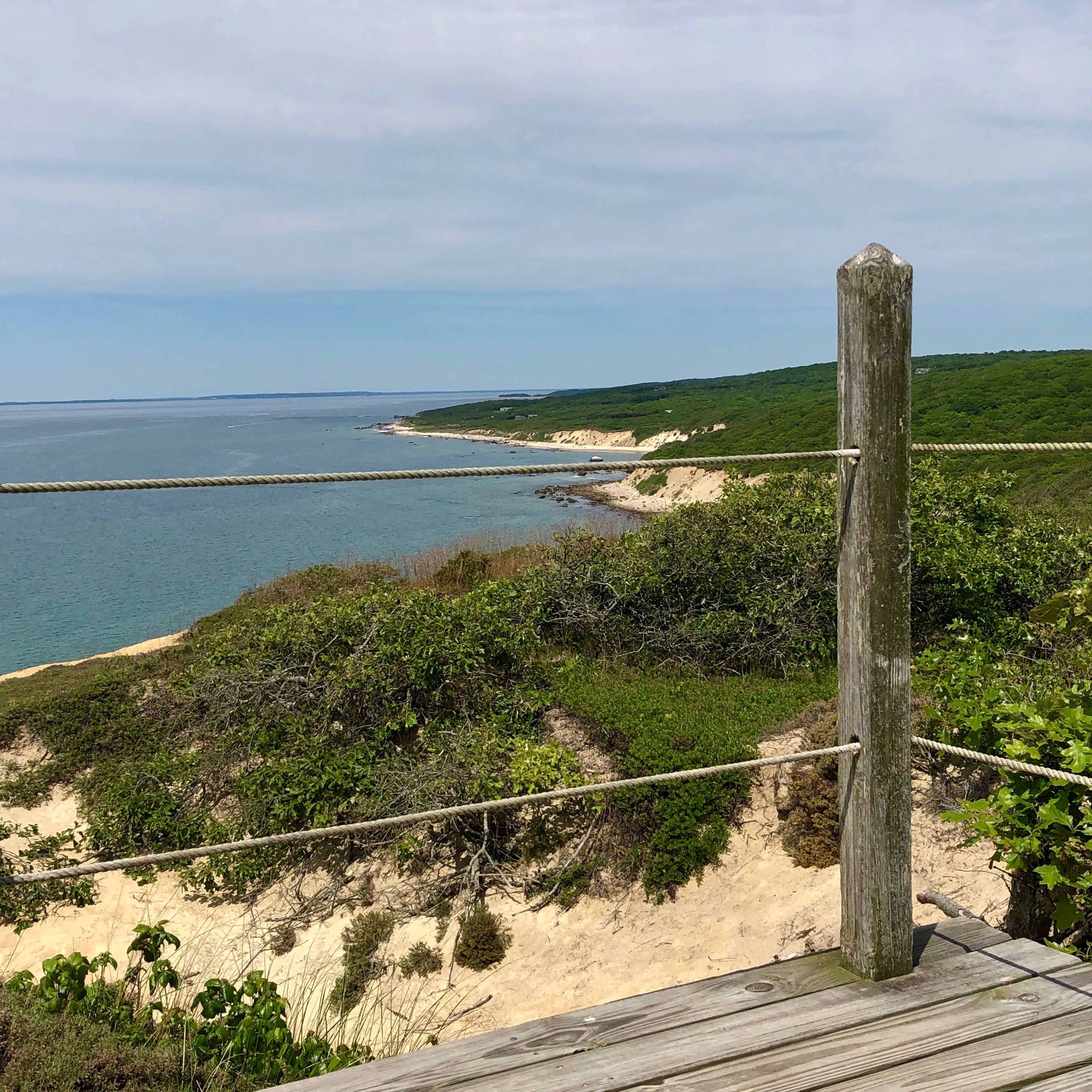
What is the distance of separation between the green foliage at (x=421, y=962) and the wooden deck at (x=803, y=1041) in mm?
4492

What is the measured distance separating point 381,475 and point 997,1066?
1.68 metres

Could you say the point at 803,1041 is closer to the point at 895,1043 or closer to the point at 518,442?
the point at 895,1043

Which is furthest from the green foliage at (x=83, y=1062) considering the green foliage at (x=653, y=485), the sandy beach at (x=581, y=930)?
the green foliage at (x=653, y=485)

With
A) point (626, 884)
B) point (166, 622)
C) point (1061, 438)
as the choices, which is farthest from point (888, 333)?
point (1061, 438)

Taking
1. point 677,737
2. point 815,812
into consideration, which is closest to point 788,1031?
point 815,812

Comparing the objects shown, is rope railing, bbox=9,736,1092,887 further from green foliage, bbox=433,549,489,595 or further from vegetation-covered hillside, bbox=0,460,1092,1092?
green foliage, bbox=433,549,489,595

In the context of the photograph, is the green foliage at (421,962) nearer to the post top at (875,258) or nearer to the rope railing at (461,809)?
the rope railing at (461,809)

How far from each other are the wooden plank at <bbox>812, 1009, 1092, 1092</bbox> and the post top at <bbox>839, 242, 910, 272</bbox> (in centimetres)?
165

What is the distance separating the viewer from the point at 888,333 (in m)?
1.88

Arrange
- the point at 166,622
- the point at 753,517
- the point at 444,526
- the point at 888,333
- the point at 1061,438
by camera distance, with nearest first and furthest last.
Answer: the point at 888,333 → the point at 753,517 → the point at 166,622 → the point at 1061,438 → the point at 444,526

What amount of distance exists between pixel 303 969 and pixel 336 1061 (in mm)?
3362

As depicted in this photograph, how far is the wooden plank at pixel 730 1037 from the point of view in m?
1.65

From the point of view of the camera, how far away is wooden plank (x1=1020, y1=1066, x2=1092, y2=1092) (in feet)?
5.22

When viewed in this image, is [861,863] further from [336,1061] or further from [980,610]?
[980,610]
